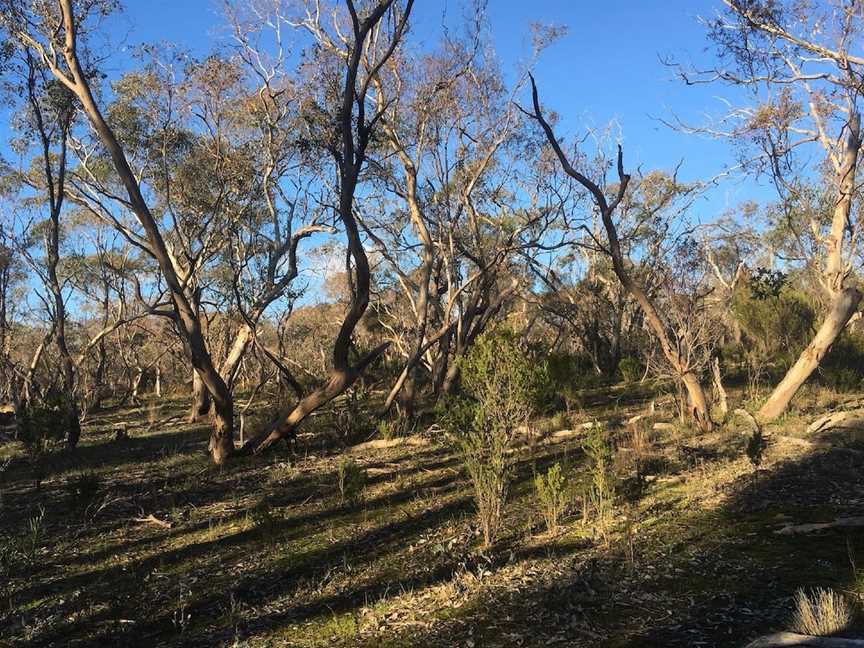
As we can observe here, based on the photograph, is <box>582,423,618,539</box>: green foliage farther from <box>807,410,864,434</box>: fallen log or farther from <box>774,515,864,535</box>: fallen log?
<box>807,410,864,434</box>: fallen log

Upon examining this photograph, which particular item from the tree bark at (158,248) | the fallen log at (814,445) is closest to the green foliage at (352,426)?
the tree bark at (158,248)

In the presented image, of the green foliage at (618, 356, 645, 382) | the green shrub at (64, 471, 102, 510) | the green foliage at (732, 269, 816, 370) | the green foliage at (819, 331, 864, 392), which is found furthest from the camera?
the green foliage at (732, 269, 816, 370)

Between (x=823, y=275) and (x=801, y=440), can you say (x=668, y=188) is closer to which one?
(x=823, y=275)

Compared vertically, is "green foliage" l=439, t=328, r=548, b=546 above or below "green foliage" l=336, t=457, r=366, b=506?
above

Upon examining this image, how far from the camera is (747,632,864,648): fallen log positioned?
2499 millimetres

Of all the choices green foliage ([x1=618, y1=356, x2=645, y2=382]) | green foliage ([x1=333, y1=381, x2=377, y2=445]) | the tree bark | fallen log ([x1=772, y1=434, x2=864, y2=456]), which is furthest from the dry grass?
green foliage ([x1=618, y1=356, x2=645, y2=382])

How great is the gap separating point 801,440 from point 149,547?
695 centimetres

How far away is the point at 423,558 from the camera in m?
4.73

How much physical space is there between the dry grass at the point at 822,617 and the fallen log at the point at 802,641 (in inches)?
8.0

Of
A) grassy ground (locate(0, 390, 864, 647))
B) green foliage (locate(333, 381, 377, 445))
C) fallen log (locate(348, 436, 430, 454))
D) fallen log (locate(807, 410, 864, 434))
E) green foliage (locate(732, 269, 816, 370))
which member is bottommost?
grassy ground (locate(0, 390, 864, 647))

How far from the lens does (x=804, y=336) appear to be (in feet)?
59.4

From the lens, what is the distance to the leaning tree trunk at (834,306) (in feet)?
28.2

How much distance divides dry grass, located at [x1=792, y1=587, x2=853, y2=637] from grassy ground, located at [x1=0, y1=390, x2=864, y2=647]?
178 millimetres

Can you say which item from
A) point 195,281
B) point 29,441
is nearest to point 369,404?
point 195,281
